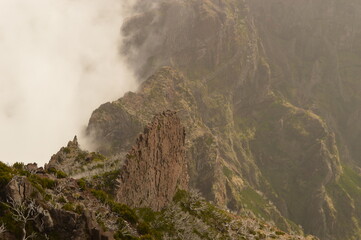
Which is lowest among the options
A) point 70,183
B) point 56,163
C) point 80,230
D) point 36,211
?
point 80,230

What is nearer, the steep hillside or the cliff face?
the steep hillside

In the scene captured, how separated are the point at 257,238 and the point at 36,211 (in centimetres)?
10357

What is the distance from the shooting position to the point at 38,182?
63312 mm

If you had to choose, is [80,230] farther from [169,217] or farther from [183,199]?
[183,199]

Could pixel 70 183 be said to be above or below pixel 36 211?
above

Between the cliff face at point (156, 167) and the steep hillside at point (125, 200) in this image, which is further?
the cliff face at point (156, 167)

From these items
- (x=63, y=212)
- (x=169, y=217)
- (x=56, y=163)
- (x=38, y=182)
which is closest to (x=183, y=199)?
(x=169, y=217)

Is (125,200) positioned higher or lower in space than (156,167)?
lower

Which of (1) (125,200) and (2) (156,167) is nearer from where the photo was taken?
(1) (125,200)

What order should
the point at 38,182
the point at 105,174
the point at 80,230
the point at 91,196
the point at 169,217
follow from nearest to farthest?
the point at 80,230 < the point at 38,182 < the point at 91,196 < the point at 105,174 < the point at 169,217

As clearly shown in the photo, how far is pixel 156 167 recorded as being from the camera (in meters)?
133

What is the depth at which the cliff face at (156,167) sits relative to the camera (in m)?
112

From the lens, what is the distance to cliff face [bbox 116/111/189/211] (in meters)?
112

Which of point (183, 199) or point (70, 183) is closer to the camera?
point (70, 183)
